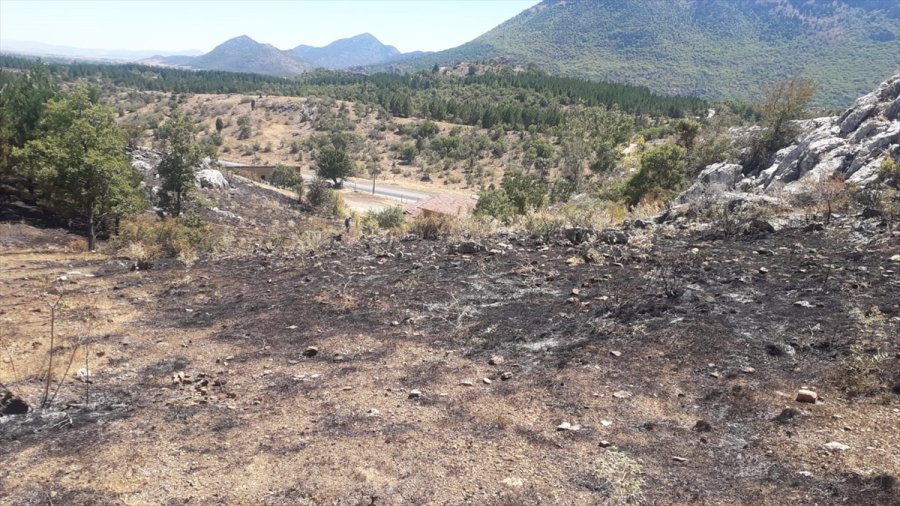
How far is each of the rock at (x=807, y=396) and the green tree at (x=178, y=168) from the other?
22.2 metres

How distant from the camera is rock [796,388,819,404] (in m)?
4.86

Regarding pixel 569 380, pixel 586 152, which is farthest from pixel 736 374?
pixel 586 152

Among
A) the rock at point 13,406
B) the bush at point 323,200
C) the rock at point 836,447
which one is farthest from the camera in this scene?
the bush at point 323,200

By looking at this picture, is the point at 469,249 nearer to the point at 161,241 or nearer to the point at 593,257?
the point at 593,257

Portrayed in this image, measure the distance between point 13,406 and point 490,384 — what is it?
16.9 ft

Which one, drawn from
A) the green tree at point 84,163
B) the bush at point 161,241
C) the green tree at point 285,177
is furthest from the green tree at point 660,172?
the green tree at point 285,177

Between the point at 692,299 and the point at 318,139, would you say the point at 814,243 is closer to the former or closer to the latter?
the point at 692,299

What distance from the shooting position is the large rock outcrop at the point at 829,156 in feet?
46.6

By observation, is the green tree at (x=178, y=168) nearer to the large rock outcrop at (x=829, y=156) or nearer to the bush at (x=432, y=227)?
the bush at (x=432, y=227)

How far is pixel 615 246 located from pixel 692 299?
3255mm

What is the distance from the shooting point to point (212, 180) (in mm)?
32719

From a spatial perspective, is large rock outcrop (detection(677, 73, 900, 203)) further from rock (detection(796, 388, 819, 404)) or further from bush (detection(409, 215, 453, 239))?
rock (detection(796, 388, 819, 404))

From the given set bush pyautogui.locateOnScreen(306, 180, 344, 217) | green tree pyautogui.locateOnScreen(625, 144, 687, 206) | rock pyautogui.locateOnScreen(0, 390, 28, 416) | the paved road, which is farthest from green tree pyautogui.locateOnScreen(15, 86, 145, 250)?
the paved road

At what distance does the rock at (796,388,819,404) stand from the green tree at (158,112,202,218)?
2224 cm
